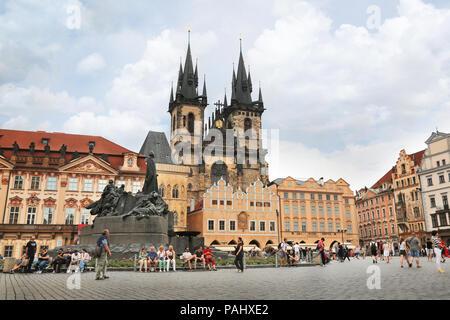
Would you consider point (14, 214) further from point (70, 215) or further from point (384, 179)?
point (384, 179)

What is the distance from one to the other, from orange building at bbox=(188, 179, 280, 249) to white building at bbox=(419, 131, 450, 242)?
2073 centimetres

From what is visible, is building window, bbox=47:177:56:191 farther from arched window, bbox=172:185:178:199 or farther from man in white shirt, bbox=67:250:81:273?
man in white shirt, bbox=67:250:81:273

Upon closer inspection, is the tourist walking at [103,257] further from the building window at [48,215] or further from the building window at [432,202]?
the building window at [432,202]

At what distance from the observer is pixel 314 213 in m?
60.4

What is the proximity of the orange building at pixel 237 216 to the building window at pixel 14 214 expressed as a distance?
22732 mm

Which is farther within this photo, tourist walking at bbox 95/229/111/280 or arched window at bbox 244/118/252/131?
arched window at bbox 244/118/252/131

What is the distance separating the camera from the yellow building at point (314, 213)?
5862 cm

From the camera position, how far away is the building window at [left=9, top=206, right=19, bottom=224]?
134 feet

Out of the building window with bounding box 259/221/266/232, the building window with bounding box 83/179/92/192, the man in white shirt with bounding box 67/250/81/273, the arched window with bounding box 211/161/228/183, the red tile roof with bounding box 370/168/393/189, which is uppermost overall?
the arched window with bounding box 211/161/228/183

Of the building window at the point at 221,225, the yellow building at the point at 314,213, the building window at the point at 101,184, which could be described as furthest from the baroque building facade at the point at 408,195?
the building window at the point at 101,184

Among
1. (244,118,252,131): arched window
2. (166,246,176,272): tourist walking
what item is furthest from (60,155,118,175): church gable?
(244,118,252,131): arched window

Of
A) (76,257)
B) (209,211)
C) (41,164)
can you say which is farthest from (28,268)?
(209,211)
